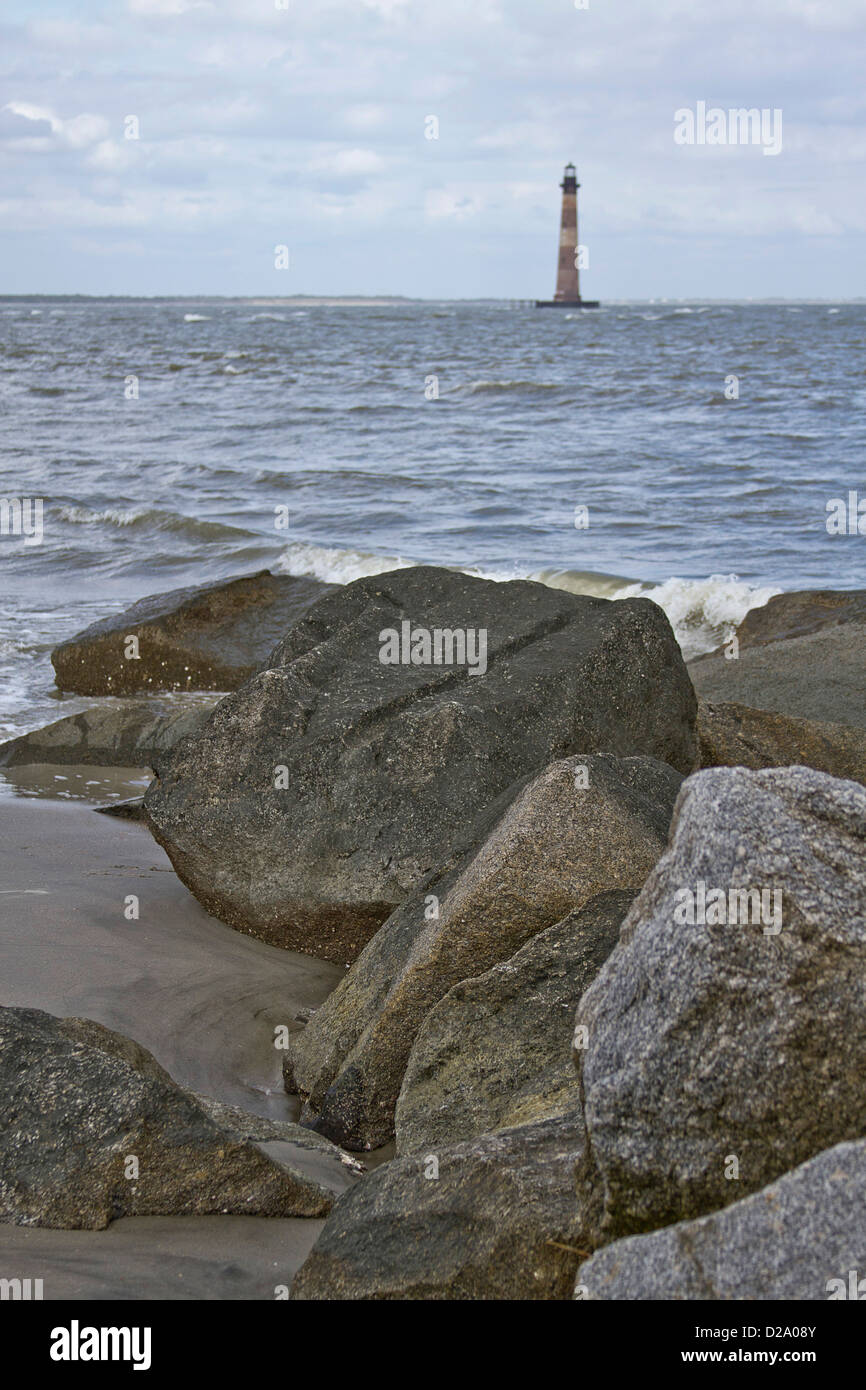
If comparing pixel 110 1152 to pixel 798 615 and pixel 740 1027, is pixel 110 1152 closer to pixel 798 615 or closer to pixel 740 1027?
pixel 740 1027

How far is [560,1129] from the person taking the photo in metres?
2.62

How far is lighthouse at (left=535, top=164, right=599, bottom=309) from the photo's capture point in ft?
269

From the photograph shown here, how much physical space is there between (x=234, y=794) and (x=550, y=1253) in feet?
8.77

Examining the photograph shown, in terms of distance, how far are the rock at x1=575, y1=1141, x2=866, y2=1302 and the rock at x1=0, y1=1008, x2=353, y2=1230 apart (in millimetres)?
1209

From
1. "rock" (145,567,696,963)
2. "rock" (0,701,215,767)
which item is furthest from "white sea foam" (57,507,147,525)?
"rock" (145,567,696,963)

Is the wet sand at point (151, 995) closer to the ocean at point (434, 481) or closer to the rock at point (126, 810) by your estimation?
the rock at point (126, 810)

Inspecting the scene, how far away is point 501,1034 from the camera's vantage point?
3305 millimetres

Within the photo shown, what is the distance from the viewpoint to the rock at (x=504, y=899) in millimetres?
3516

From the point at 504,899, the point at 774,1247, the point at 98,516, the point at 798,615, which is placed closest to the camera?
the point at 774,1247

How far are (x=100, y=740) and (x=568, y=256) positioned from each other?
285 feet

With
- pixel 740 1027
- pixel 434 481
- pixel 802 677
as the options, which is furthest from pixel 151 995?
pixel 434 481

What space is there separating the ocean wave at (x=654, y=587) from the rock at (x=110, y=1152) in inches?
273

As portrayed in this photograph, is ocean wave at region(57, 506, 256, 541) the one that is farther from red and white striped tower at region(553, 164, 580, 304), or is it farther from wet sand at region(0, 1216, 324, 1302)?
red and white striped tower at region(553, 164, 580, 304)
